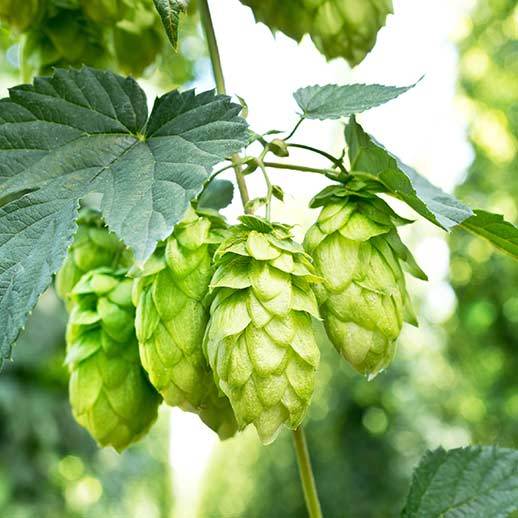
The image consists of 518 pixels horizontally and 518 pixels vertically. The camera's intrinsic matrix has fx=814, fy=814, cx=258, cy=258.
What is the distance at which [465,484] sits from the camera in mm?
787

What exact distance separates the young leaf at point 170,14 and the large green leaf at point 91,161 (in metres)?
0.06

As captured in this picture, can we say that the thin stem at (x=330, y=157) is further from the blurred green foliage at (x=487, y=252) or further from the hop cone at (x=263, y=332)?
the blurred green foliage at (x=487, y=252)

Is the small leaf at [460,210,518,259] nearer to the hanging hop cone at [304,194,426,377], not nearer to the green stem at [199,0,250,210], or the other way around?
the hanging hop cone at [304,194,426,377]

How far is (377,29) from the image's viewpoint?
0.70 meters

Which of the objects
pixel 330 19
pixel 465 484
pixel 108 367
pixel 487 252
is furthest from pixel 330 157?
pixel 487 252

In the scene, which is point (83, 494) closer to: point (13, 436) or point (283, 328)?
point (13, 436)

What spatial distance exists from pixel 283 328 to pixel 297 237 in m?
0.07

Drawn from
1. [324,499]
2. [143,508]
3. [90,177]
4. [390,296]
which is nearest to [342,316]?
[390,296]

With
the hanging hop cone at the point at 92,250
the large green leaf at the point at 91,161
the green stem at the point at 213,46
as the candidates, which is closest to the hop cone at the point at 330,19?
the green stem at the point at 213,46

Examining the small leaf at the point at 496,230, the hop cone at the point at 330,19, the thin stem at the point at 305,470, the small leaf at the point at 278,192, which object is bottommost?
the thin stem at the point at 305,470

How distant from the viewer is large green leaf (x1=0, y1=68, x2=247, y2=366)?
0.51 m

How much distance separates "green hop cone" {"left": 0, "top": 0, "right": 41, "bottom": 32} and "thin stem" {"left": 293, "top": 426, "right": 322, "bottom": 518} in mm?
423

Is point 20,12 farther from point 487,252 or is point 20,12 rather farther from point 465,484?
point 487,252

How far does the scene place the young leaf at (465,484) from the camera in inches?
30.4
